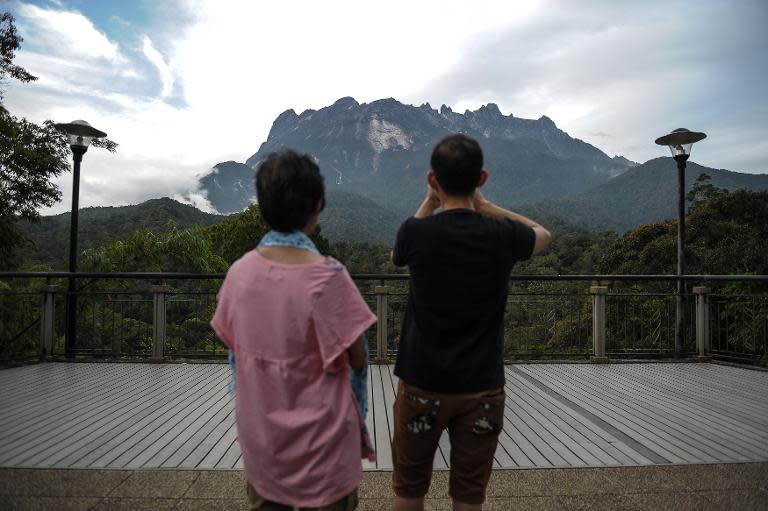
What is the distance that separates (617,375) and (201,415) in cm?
424

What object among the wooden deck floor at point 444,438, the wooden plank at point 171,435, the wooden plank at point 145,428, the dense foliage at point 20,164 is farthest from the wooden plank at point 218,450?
the dense foliage at point 20,164

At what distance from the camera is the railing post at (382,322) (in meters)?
5.91

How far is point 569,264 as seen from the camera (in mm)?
24938

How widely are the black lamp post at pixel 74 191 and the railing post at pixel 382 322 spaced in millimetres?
3814

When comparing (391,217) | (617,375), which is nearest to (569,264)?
(617,375)

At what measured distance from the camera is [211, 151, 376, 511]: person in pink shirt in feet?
3.91

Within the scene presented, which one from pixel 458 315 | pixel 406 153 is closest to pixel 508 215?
pixel 458 315

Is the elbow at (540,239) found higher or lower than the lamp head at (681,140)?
lower

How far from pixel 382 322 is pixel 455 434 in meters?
4.39

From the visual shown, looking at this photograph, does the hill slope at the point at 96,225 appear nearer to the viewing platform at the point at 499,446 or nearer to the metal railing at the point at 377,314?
the metal railing at the point at 377,314

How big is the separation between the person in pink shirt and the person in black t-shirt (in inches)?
10.5

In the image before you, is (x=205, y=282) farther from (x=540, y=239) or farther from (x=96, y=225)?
(x=96, y=225)

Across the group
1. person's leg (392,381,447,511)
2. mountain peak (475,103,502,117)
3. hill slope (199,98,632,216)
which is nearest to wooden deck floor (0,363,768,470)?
person's leg (392,381,447,511)

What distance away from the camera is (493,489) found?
8.32 feet
